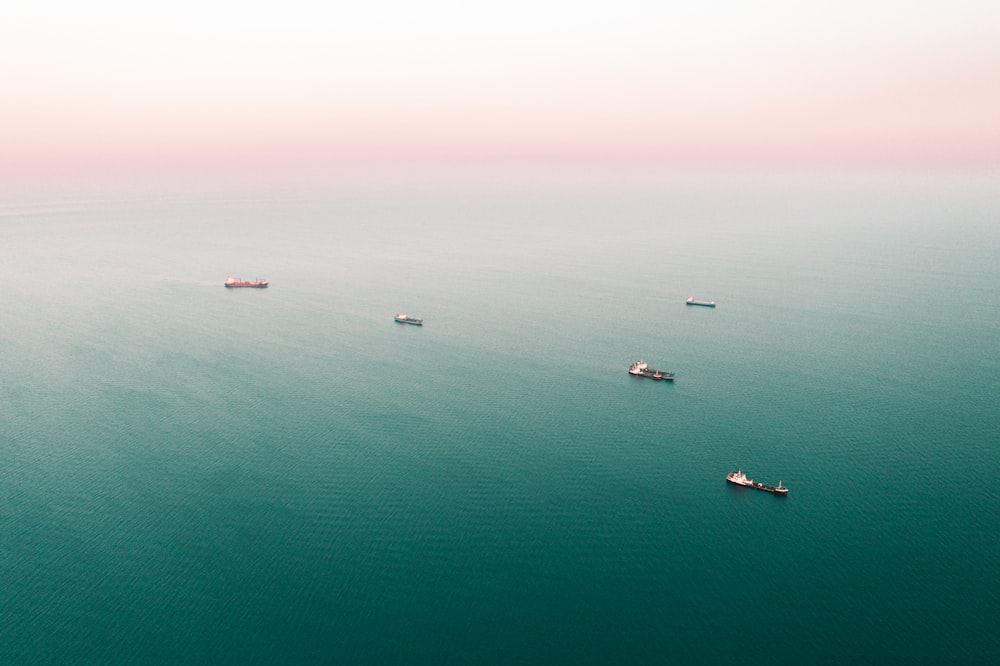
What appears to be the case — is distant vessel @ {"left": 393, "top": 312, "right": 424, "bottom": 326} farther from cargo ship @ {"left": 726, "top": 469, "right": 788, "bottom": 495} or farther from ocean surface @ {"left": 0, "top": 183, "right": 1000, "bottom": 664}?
cargo ship @ {"left": 726, "top": 469, "right": 788, "bottom": 495}

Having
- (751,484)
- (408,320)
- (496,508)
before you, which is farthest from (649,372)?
(408,320)

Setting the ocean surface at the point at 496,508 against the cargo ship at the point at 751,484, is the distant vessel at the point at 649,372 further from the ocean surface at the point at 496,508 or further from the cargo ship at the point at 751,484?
the cargo ship at the point at 751,484

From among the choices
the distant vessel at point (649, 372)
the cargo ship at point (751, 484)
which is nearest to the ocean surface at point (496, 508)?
the cargo ship at point (751, 484)

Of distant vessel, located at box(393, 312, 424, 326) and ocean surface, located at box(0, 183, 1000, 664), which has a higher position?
distant vessel, located at box(393, 312, 424, 326)

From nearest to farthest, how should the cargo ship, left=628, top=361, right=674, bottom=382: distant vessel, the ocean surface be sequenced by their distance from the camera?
the ocean surface
the cargo ship
left=628, top=361, right=674, bottom=382: distant vessel

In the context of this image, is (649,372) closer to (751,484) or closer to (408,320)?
(751,484)

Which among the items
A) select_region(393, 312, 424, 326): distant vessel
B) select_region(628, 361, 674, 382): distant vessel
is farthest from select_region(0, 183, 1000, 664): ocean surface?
select_region(393, 312, 424, 326): distant vessel

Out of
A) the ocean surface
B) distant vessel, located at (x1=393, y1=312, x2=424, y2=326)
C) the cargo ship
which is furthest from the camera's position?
distant vessel, located at (x1=393, y1=312, x2=424, y2=326)
